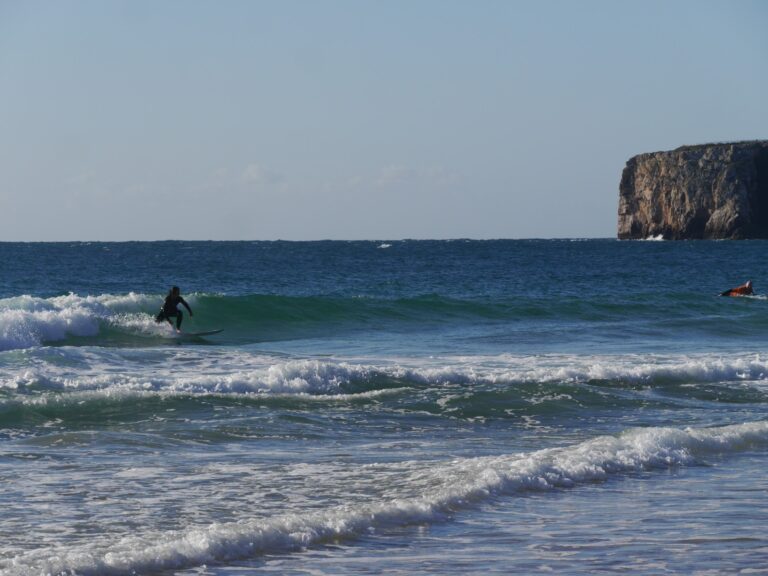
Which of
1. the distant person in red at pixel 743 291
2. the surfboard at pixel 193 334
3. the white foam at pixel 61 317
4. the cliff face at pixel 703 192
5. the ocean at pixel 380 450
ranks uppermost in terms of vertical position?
the cliff face at pixel 703 192

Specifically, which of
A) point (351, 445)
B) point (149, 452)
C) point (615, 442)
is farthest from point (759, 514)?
point (149, 452)

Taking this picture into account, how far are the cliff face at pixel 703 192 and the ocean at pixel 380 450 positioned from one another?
105274 mm

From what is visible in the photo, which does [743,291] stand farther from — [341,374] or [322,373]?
[322,373]

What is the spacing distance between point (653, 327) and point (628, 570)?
2303 centimetres

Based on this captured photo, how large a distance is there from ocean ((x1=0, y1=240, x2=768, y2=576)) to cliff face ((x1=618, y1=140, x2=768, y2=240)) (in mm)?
105274

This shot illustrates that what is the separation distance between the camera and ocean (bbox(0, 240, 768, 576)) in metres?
7.80

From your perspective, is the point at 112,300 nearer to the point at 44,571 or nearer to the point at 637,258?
the point at 44,571

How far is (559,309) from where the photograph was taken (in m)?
34.8

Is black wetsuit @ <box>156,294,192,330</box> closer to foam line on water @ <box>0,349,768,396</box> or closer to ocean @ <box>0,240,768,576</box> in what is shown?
ocean @ <box>0,240,768,576</box>

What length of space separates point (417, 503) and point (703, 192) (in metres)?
129

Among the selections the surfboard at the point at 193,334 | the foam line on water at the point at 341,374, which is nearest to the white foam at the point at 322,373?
the foam line on water at the point at 341,374

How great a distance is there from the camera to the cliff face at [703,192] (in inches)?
5098

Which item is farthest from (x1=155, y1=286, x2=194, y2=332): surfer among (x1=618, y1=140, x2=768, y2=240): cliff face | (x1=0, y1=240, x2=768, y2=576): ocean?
(x1=618, y1=140, x2=768, y2=240): cliff face

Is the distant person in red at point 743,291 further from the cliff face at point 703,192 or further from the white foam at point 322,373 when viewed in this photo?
the cliff face at point 703,192
